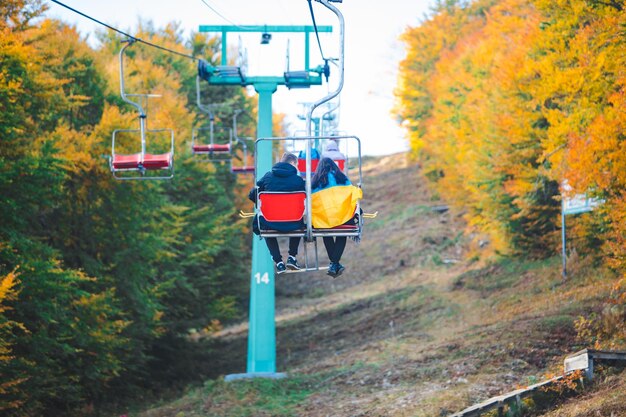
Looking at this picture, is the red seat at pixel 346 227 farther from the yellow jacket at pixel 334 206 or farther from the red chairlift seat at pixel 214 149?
the red chairlift seat at pixel 214 149

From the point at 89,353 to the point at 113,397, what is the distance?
15.4 feet

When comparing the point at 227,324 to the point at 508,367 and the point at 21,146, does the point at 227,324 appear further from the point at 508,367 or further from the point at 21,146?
the point at 508,367

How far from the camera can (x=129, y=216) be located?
106ft

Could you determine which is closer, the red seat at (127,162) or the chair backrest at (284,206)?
the chair backrest at (284,206)

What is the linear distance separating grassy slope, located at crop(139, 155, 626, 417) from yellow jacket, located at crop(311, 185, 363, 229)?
5.06 metres

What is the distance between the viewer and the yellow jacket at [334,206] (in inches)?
568

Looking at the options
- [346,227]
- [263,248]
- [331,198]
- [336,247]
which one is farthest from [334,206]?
[263,248]

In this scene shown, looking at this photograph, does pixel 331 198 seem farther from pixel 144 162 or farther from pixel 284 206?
pixel 144 162

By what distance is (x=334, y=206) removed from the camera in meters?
14.4

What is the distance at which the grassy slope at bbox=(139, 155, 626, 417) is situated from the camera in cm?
2111

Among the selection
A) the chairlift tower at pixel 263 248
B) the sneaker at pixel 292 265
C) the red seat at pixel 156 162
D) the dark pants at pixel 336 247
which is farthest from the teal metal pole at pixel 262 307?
the sneaker at pixel 292 265

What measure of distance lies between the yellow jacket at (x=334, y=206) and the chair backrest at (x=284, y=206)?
190 millimetres

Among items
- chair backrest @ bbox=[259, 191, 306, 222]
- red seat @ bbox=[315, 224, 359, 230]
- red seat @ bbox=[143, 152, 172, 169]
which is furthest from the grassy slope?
red seat @ bbox=[143, 152, 172, 169]

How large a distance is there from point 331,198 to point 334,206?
16 centimetres
